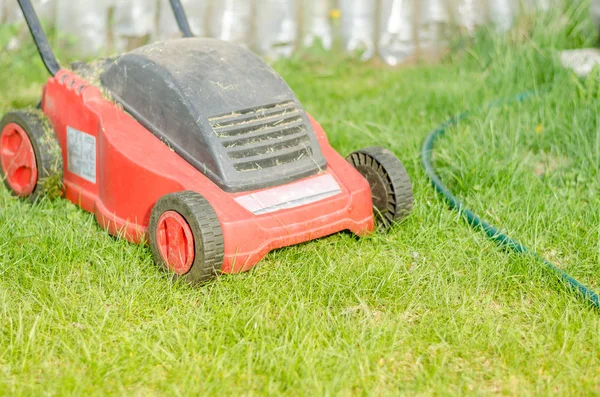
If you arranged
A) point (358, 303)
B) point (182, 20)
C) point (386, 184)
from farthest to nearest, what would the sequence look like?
point (182, 20) → point (386, 184) → point (358, 303)

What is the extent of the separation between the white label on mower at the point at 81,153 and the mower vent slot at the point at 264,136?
1.75 feet

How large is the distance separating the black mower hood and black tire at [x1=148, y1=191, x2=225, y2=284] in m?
0.16

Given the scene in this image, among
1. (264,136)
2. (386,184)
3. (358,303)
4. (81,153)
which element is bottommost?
(358,303)

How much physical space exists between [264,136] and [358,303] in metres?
0.61

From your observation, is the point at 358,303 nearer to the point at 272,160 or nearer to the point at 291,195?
the point at 291,195

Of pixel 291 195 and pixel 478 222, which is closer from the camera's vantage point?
pixel 291 195

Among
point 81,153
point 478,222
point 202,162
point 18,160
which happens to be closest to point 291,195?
point 202,162

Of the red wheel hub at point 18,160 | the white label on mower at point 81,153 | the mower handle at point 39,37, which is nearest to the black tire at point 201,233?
the white label on mower at point 81,153

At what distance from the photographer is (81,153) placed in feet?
9.86

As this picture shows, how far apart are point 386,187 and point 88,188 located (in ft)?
3.36

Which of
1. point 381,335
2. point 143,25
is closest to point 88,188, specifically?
point 381,335

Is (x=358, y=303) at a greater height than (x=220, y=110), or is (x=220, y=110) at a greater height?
(x=220, y=110)

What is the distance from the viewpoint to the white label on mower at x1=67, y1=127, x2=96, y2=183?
9.66 ft

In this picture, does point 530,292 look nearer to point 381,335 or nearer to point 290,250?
point 381,335
